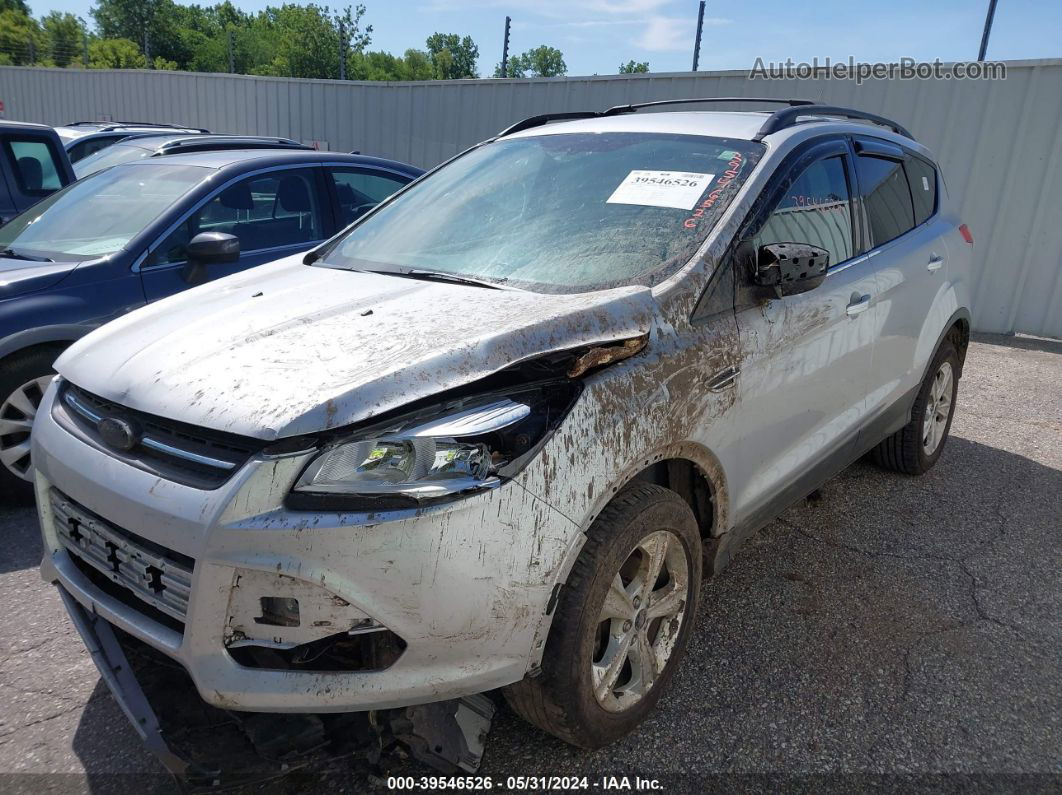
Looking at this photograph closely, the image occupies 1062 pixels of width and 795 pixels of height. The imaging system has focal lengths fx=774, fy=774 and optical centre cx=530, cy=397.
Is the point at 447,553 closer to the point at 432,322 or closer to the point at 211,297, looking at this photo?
the point at 432,322

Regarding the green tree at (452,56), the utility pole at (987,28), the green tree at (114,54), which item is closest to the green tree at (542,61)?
the green tree at (452,56)

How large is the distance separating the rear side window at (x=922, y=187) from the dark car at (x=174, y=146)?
12.9ft

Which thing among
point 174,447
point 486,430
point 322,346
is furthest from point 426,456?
point 174,447

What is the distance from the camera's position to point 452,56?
85.6m

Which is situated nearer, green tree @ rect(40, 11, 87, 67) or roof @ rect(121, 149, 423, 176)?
roof @ rect(121, 149, 423, 176)

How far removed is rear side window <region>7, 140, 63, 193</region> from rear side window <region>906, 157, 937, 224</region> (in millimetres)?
5961

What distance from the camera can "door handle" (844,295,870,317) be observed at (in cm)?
312

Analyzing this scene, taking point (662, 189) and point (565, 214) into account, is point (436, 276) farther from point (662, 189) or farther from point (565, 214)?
point (662, 189)

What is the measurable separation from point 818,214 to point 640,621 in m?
1.79

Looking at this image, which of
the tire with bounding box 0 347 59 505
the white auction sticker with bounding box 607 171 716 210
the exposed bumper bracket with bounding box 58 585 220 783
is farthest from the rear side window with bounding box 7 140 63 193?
the white auction sticker with bounding box 607 171 716 210

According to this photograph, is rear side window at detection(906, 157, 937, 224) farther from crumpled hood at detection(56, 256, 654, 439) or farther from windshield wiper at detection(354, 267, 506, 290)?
windshield wiper at detection(354, 267, 506, 290)

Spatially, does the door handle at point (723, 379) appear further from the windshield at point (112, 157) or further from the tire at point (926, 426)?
the windshield at point (112, 157)

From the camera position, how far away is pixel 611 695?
2.23 meters

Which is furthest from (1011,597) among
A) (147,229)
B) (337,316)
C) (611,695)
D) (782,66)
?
(782,66)
